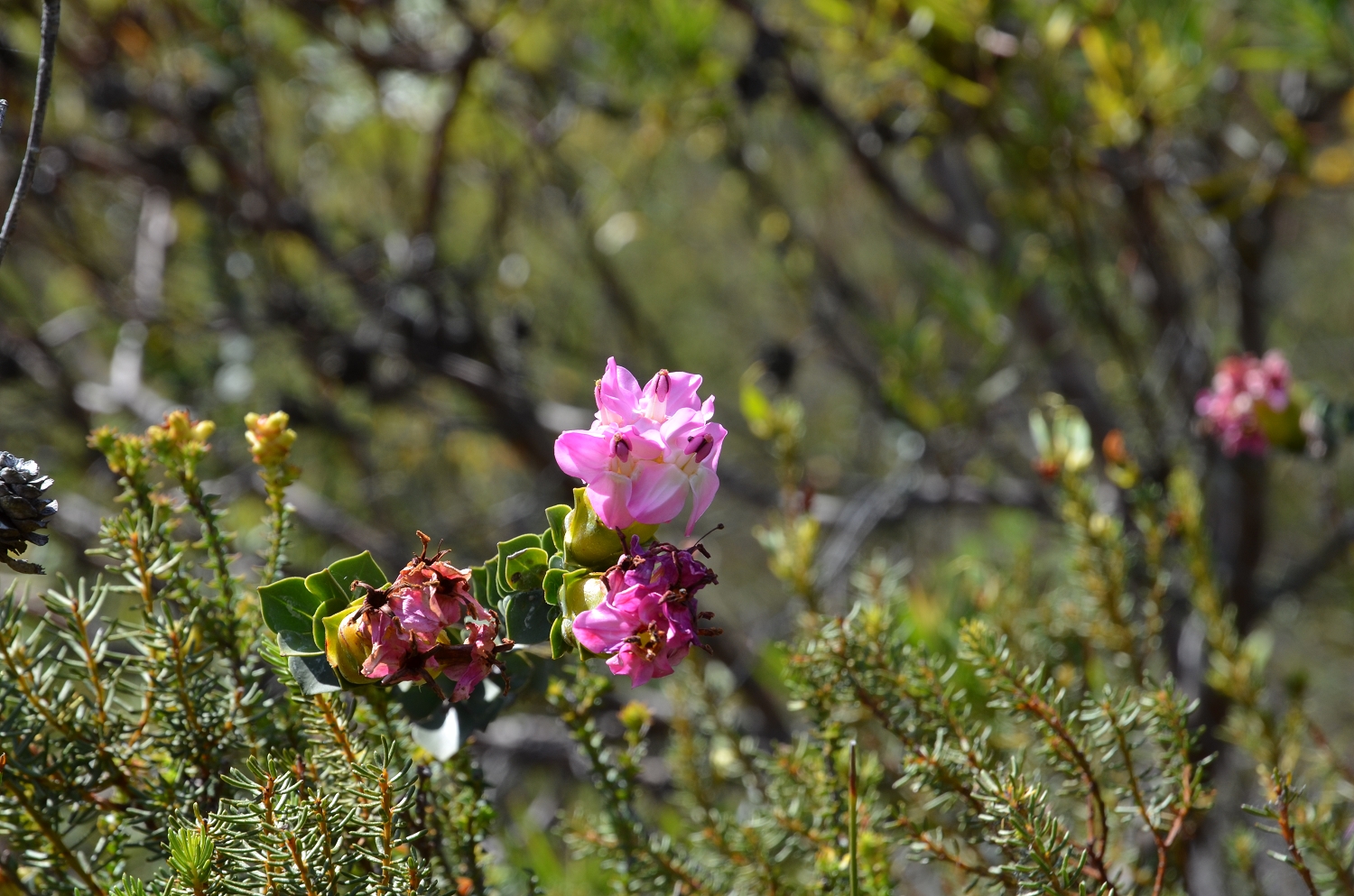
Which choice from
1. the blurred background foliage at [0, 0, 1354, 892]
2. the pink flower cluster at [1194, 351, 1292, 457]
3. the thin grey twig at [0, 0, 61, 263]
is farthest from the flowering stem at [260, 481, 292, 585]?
the pink flower cluster at [1194, 351, 1292, 457]

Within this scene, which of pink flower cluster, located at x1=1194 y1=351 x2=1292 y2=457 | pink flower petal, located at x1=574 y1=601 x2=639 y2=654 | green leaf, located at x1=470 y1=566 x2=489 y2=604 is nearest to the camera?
pink flower petal, located at x1=574 y1=601 x2=639 y2=654

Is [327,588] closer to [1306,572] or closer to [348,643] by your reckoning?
[348,643]

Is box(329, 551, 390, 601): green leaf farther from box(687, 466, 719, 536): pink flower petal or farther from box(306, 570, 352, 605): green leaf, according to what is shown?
box(687, 466, 719, 536): pink flower petal

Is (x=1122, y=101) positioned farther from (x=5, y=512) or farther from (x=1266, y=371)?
(x=5, y=512)

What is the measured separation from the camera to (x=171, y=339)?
2307 mm

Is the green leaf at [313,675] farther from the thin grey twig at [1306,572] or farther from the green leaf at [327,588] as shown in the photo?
the thin grey twig at [1306,572]

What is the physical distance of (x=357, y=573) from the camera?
0.56 metres

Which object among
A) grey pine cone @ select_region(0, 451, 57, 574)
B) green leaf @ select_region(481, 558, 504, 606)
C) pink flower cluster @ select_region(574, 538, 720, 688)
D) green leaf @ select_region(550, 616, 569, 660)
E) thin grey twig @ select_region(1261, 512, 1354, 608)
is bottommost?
thin grey twig @ select_region(1261, 512, 1354, 608)

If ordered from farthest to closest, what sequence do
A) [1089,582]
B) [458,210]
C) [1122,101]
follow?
[458,210], [1122,101], [1089,582]

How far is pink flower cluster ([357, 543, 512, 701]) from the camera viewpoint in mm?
500

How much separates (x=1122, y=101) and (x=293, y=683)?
1348 millimetres

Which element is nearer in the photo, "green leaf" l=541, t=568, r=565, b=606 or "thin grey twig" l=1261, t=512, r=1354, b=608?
"green leaf" l=541, t=568, r=565, b=606

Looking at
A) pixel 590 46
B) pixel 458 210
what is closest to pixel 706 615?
pixel 590 46

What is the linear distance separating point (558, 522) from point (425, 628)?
103 millimetres
